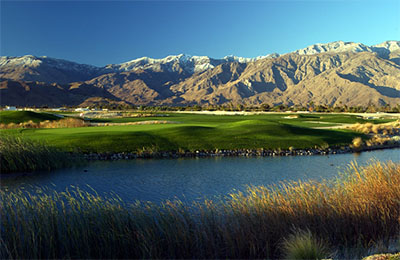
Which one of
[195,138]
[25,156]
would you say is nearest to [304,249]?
[25,156]

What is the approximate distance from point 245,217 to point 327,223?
2.72 m

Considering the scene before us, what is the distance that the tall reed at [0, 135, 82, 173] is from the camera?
79.1 ft

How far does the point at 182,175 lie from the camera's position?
23.3 meters

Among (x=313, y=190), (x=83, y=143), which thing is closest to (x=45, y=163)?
(x=83, y=143)

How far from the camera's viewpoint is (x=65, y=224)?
1047cm

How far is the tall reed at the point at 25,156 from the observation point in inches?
949

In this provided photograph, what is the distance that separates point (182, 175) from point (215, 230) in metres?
12.8

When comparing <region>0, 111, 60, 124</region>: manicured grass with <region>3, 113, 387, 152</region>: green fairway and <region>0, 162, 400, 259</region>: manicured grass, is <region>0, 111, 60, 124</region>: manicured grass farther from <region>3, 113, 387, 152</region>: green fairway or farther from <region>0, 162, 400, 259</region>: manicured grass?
<region>0, 162, 400, 259</region>: manicured grass

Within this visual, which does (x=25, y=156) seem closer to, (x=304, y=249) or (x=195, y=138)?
(x=195, y=138)

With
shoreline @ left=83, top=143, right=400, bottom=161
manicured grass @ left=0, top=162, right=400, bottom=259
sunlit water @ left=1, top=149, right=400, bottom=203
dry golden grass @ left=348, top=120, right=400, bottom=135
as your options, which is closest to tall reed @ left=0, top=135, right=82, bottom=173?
sunlit water @ left=1, top=149, right=400, bottom=203

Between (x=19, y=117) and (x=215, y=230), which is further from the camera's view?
(x=19, y=117)

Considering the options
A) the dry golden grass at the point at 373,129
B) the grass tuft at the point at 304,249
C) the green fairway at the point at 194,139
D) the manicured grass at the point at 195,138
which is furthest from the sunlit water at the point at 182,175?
the dry golden grass at the point at 373,129

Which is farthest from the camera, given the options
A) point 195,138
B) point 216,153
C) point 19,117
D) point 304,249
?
point 19,117

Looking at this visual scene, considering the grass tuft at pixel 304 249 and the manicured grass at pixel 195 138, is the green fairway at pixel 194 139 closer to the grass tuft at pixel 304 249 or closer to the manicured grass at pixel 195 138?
the manicured grass at pixel 195 138
